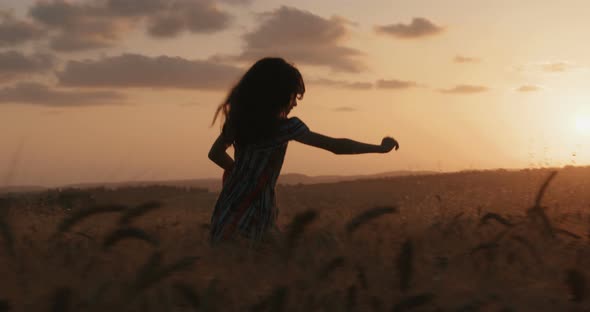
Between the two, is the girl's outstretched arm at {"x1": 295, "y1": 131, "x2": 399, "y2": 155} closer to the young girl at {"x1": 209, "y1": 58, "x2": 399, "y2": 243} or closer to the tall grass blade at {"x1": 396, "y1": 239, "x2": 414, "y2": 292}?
the young girl at {"x1": 209, "y1": 58, "x2": 399, "y2": 243}

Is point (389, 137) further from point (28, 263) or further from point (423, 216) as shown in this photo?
point (28, 263)

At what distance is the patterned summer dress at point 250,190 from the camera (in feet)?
13.8

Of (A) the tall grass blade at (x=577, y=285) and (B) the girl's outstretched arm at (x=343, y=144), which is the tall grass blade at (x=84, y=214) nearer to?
(A) the tall grass blade at (x=577, y=285)

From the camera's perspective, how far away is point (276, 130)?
4152mm

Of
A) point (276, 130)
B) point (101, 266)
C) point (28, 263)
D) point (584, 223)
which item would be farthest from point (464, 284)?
point (276, 130)

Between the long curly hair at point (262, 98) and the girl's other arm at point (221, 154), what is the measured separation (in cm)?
16

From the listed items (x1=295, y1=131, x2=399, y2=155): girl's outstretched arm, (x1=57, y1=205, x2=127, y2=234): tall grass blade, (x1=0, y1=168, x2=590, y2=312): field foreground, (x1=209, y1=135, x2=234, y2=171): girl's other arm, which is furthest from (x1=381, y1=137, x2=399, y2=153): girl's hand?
(x1=57, y1=205, x2=127, y2=234): tall grass blade

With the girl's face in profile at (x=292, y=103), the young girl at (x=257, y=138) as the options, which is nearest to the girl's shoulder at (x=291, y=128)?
the young girl at (x=257, y=138)

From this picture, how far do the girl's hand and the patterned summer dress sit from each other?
55cm

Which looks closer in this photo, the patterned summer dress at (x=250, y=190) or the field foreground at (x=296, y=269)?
the field foreground at (x=296, y=269)

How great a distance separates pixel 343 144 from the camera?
153 inches

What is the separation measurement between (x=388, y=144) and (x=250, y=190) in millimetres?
920

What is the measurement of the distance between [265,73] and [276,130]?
1.12 ft

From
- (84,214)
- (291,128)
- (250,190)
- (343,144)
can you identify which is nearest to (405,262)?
(84,214)
